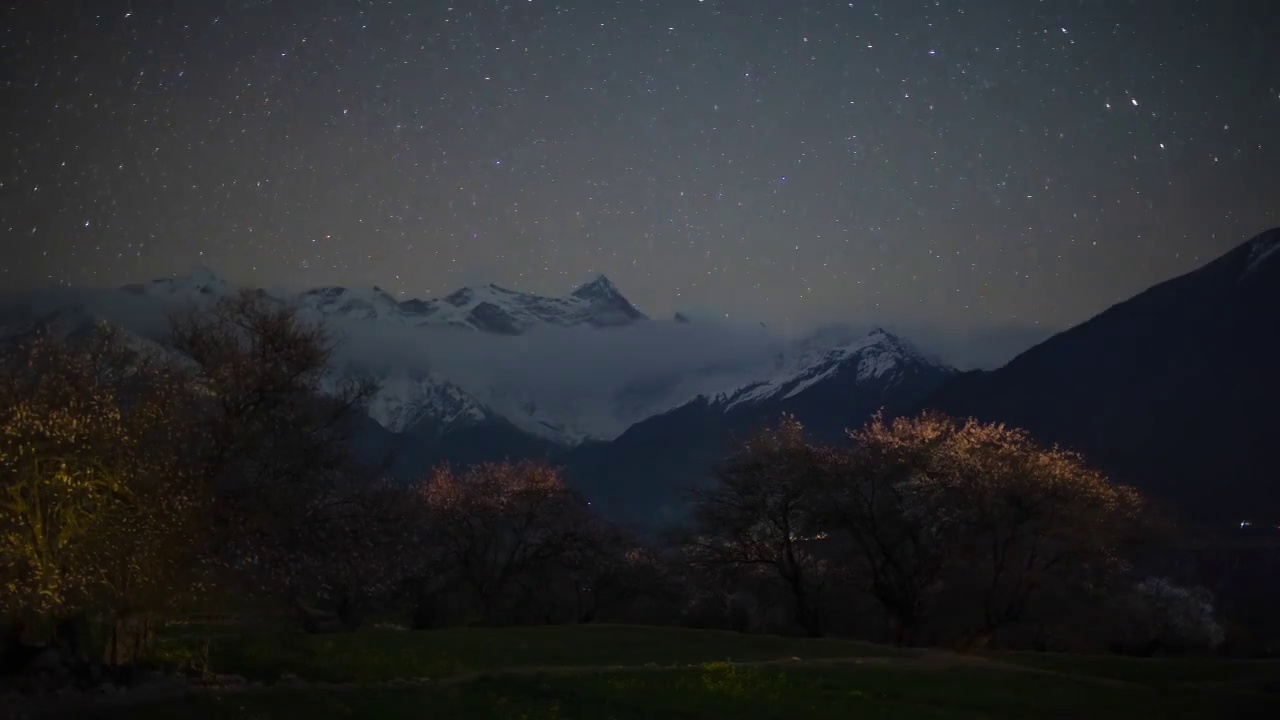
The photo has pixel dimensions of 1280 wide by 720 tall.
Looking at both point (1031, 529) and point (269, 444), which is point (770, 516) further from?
point (269, 444)

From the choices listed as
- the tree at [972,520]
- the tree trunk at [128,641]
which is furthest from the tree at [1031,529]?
the tree trunk at [128,641]

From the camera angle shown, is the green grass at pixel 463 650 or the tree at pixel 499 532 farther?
the tree at pixel 499 532

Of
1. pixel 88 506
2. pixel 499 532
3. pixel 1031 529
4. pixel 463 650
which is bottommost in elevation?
pixel 463 650

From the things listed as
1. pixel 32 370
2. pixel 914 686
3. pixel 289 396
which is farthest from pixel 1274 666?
pixel 32 370

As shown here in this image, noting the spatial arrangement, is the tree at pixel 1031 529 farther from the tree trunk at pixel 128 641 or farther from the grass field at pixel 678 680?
the tree trunk at pixel 128 641

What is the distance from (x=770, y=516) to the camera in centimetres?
5388

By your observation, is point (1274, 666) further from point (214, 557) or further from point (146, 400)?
point (146, 400)

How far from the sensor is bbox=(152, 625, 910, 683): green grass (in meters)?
27.7

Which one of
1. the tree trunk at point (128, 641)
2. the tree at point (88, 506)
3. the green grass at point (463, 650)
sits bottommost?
the green grass at point (463, 650)

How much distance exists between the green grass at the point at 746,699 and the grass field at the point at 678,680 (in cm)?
6

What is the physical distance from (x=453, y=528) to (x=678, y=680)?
44587mm

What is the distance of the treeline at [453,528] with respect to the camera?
22969mm

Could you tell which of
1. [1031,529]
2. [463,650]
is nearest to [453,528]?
[463,650]

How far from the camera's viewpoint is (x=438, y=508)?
69.8 m
